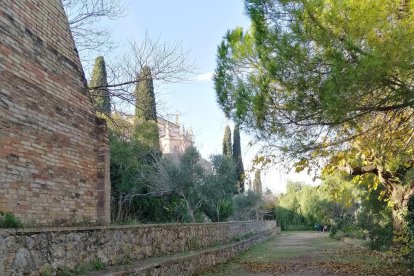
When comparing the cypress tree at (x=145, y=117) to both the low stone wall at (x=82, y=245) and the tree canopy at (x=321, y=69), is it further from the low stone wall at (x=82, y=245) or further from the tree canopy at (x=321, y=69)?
the tree canopy at (x=321, y=69)

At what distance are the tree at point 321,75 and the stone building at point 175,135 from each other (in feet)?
18.4

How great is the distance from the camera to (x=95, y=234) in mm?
7215

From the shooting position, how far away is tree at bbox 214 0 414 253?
6.13 meters

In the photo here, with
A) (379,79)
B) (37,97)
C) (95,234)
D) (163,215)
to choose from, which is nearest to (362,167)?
(379,79)

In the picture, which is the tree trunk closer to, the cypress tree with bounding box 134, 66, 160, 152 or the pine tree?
the cypress tree with bounding box 134, 66, 160, 152

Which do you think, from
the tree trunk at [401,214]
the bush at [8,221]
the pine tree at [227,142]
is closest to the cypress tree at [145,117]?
the tree trunk at [401,214]

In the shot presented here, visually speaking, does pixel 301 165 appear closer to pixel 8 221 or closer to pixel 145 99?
pixel 8 221

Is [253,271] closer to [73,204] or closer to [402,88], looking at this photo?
[73,204]

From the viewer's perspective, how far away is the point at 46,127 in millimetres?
7488

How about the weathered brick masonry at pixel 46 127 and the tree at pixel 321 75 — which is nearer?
the tree at pixel 321 75

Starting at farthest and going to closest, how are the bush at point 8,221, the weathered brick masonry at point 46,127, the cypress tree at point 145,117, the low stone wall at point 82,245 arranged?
1. the cypress tree at point 145,117
2. the weathered brick masonry at point 46,127
3. the bush at point 8,221
4. the low stone wall at point 82,245

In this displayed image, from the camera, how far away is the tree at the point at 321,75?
6133 millimetres

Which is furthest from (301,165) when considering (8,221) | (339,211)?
(339,211)

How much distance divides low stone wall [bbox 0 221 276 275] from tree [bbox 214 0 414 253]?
3.12 m
